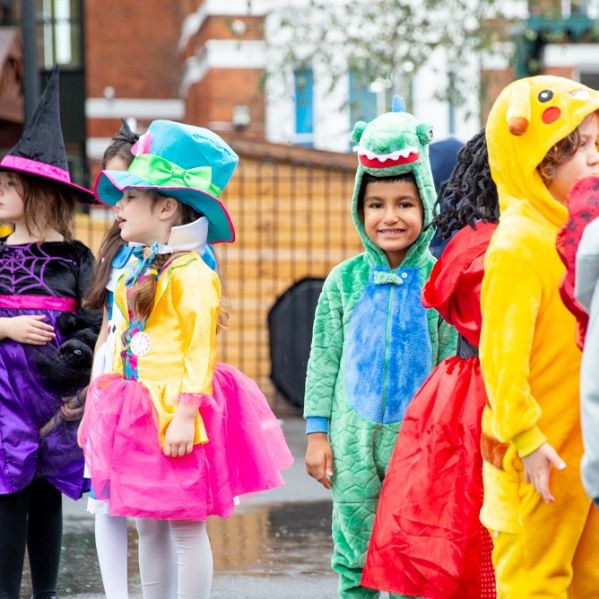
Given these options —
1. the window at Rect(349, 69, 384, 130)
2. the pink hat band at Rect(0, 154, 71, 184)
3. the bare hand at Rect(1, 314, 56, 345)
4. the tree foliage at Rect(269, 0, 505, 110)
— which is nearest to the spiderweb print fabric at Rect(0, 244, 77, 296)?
the bare hand at Rect(1, 314, 56, 345)

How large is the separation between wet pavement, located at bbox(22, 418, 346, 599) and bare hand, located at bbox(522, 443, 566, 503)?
2.32m

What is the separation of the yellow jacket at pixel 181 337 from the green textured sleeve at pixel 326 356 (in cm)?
33

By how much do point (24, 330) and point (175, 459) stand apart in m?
0.93

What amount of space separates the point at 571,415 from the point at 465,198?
84cm

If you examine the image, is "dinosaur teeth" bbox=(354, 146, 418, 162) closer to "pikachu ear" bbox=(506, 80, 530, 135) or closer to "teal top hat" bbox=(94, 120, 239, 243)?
"teal top hat" bbox=(94, 120, 239, 243)

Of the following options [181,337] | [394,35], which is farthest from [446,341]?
[394,35]

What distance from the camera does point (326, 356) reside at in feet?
14.6

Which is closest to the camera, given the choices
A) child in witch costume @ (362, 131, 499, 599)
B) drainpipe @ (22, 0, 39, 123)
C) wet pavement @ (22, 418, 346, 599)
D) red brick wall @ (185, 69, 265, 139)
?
child in witch costume @ (362, 131, 499, 599)

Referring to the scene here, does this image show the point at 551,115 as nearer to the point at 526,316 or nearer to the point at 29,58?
the point at 526,316

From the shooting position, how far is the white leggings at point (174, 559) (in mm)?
4457

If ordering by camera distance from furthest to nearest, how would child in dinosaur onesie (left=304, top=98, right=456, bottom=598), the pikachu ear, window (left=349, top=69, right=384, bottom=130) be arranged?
1. window (left=349, top=69, right=384, bottom=130)
2. child in dinosaur onesie (left=304, top=98, right=456, bottom=598)
3. the pikachu ear

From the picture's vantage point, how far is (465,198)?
4027 mm

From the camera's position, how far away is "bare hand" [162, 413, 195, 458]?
4.31 metres

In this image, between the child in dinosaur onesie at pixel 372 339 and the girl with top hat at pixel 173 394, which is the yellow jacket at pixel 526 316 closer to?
the child in dinosaur onesie at pixel 372 339
